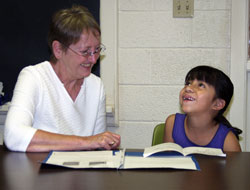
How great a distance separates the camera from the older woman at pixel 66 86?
5.20 feet

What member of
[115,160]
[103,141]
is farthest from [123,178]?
[103,141]

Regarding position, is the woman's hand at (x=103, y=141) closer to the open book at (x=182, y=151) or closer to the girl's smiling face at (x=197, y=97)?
the open book at (x=182, y=151)

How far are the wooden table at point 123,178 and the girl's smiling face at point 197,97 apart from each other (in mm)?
594

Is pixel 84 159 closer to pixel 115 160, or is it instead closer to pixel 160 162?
pixel 115 160

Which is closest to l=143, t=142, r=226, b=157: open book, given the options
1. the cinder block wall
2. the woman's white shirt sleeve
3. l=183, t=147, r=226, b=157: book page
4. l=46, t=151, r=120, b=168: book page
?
l=183, t=147, r=226, b=157: book page

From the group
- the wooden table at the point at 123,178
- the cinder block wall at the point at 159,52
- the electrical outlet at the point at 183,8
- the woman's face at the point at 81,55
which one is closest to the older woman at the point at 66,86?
the woman's face at the point at 81,55

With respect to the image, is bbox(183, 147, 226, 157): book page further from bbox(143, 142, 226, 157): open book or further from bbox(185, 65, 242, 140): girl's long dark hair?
bbox(185, 65, 242, 140): girl's long dark hair

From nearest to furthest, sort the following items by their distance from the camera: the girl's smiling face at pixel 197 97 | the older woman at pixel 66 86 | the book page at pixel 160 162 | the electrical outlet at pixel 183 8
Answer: the book page at pixel 160 162
the older woman at pixel 66 86
the girl's smiling face at pixel 197 97
the electrical outlet at pixel 183 8

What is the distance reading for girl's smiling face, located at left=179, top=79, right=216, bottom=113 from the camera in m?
1.73

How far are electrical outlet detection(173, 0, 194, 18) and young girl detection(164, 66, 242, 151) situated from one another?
0.59 m

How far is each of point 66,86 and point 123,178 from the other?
903mm

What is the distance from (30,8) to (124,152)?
150 centimetres

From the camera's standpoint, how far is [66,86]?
70.3 inches

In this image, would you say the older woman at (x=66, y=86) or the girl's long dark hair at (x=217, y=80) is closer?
the older woman at (x=66, y=86)
